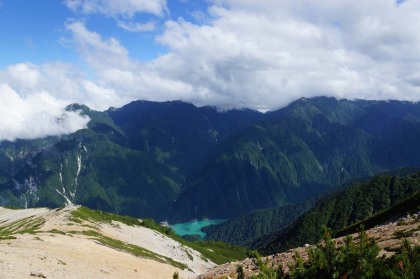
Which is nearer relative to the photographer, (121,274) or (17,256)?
(17,256)

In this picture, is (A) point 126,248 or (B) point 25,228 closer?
(A) point 126,248

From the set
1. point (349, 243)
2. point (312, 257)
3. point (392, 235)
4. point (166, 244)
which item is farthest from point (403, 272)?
point (166, 244)

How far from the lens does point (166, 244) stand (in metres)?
148

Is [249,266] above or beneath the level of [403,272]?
beneath

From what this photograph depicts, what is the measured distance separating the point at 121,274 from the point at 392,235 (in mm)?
36101

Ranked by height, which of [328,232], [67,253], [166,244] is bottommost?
A: [166,244]

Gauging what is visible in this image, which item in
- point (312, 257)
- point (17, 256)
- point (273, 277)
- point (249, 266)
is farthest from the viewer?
point (17, 256)

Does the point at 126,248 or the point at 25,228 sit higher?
the point at 25,228

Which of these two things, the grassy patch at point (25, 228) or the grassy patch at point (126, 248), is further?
the grassy patch at point (25, 228)

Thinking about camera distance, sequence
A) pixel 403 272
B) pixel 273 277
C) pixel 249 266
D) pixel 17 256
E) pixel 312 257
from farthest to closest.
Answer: pixel 17 256 < pixel 249 266 < pixel 312 257 < pixel 273 277 < pixel 403 272

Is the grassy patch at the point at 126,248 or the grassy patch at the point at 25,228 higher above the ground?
the grassy patch at the point at 25,228

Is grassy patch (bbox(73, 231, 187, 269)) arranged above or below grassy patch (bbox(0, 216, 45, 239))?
below

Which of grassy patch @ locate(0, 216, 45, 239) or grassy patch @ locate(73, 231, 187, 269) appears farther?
grassy patch @ locate(0, 216, 45, 239)

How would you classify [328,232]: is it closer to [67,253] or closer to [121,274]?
[121,274]
